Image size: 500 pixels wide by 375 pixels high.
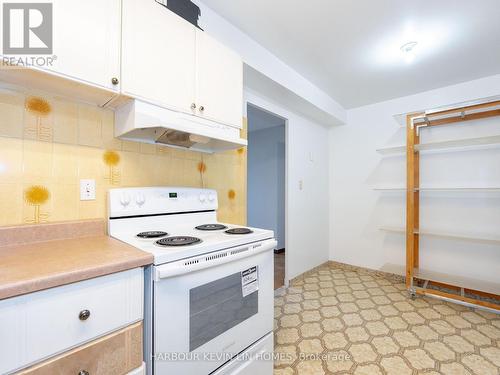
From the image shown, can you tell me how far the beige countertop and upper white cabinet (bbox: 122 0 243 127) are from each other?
0.74 metres

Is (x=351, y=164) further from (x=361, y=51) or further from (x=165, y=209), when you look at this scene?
(x=165, y=209)

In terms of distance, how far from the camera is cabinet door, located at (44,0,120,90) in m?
0.95

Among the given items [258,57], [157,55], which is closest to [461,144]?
→ [258,57]

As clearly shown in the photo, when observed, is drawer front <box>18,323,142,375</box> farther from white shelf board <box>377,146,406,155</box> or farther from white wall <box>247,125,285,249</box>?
white wall <box>247,125,285,249</box>

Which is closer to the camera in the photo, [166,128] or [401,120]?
[166,128]

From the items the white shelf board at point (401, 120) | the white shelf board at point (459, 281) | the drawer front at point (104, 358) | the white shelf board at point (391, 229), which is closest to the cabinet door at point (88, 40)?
the drawer front at point (104, 358)

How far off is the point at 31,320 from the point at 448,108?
10.4 ft

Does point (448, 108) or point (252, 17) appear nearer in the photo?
point (252, 17)

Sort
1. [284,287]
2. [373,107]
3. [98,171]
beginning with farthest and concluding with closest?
[373,107]
[284,287]
[98,171]

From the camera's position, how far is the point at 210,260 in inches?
40.4

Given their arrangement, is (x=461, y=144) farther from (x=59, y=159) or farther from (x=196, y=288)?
(x=59, y=159)

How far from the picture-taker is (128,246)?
1.04 metres

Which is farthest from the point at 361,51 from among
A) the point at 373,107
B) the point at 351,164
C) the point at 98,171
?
the point at 98,171
